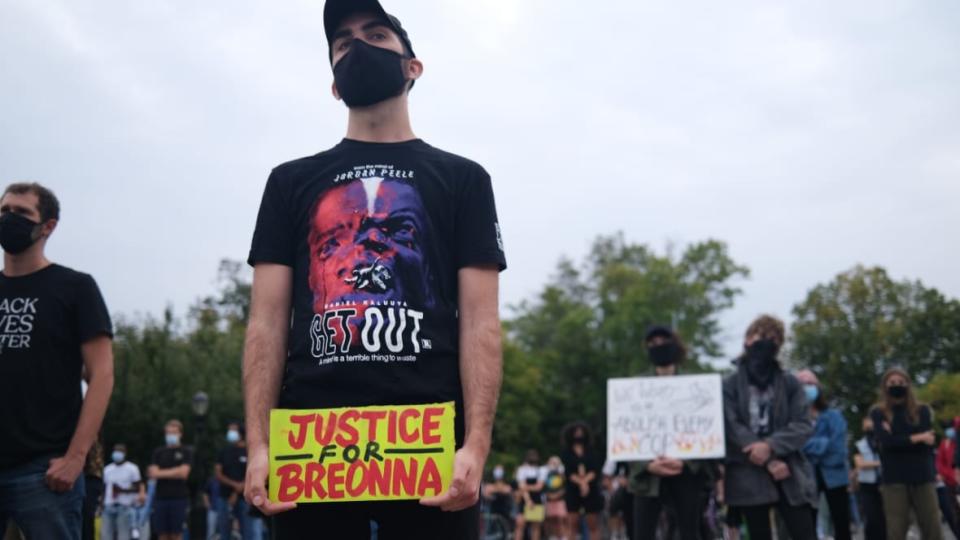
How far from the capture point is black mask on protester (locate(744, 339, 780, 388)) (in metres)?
7.73

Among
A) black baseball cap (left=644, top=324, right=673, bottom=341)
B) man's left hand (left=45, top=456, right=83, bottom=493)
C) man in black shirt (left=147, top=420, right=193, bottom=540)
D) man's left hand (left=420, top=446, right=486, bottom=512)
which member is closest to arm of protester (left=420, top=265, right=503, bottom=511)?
man's left hand (left=420, top=446, right=486, bottom=512)

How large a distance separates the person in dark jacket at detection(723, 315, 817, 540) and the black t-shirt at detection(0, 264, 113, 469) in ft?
15.4

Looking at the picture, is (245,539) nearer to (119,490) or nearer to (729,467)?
(119,490)

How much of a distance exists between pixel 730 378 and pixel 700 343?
51.4 metres

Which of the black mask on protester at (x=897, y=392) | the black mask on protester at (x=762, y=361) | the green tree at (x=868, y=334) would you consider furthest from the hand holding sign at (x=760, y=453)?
the green tree at (x=868, y=334)

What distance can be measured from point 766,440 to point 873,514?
18.0 feet

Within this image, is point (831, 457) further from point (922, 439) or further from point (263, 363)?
point (263, 363)

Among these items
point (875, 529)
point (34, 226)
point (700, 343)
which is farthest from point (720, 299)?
point (34, 226)

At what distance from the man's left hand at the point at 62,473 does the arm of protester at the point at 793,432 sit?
4855mm

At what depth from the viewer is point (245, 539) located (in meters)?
14.8

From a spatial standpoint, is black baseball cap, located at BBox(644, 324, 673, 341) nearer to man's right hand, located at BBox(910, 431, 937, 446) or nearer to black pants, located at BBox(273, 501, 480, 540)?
man's right hand, located at BBox(910, 431, 937, 446)

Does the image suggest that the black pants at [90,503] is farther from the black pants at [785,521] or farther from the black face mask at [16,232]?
the black pants at [785,521]

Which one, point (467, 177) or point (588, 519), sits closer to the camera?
point (467, 177)

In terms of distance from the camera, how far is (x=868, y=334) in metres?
60.2
